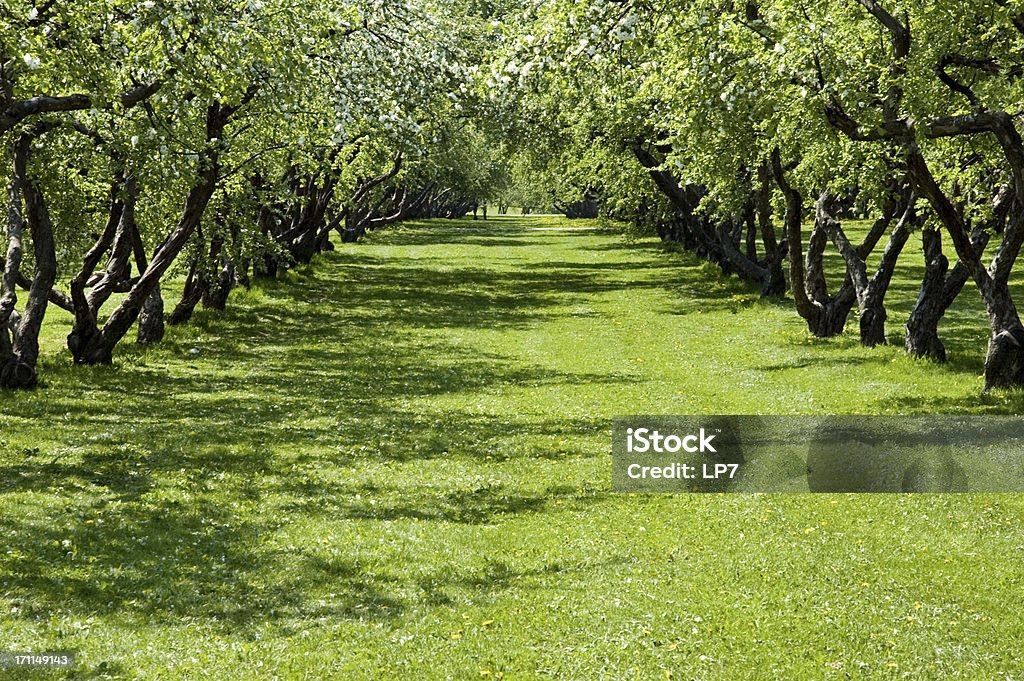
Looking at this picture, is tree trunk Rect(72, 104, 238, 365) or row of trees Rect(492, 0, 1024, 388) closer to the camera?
row of trees Rect(492, 0, 1024, 388)

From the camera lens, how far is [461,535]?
1376 cm

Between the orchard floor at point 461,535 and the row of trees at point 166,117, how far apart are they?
2375 millimetres

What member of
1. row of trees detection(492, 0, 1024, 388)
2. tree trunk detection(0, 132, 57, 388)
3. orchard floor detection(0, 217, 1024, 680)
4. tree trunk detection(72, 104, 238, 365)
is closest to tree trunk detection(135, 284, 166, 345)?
orchard floor detection(0, 217, 1024, 680)

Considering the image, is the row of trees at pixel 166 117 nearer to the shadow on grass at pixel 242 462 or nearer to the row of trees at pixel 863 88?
the shadow on grass at pixel 242 462

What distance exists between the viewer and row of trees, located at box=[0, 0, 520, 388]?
1595 cm

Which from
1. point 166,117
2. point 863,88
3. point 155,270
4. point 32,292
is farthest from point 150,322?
point 863,88

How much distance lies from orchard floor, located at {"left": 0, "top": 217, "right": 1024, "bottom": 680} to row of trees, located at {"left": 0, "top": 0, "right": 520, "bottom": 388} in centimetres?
238

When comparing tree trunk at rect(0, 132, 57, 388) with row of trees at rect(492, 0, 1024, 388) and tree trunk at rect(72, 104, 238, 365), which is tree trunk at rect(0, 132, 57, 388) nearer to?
tree trunk at rect(72, 104, 238, 365)

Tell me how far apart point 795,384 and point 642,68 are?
7711mm

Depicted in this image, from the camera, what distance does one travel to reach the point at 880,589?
11.8 m

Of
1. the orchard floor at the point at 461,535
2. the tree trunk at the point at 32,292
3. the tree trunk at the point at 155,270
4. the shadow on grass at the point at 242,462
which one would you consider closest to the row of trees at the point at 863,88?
the orchard floor at the point at 461,535

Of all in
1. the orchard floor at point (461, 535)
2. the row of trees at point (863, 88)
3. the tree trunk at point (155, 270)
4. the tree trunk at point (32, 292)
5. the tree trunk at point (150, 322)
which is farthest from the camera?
the tree trunk at point (150, 322)

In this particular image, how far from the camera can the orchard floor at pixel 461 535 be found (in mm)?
10258

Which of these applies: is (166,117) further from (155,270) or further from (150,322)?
(150,322)
